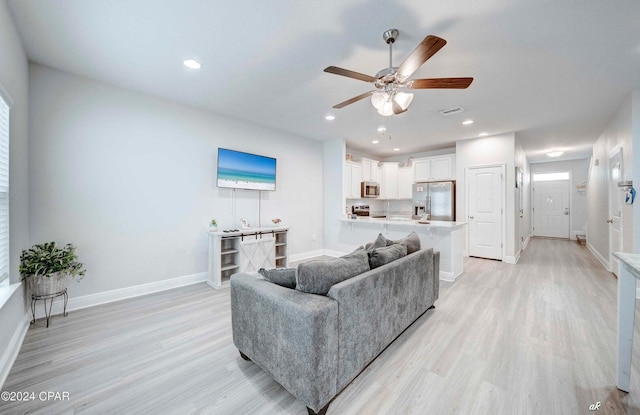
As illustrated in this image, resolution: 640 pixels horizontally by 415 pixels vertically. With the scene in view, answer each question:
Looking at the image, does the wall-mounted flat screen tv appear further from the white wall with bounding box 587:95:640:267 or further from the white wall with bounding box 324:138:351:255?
the white wall with bounding box 587:95:640:267

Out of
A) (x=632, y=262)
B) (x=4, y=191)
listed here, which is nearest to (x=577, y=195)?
(x=632, y=262)

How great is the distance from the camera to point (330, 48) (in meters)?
2.33

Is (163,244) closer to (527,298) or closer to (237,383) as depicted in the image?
(237,383)

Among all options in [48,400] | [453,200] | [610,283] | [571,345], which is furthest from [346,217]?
[48,400]

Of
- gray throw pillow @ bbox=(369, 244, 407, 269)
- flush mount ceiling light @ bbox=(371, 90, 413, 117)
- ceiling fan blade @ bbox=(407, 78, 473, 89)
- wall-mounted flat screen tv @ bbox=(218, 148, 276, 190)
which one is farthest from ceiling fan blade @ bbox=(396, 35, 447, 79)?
wall-mounted flat screen tv @ bbox=(218, 148, 276, 190)

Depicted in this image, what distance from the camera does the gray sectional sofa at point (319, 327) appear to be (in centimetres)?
141

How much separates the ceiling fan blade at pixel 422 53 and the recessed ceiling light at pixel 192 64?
2.04m

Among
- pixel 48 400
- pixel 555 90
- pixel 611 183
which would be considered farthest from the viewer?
pixel 611 183

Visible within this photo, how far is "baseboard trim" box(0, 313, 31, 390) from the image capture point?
175 cm

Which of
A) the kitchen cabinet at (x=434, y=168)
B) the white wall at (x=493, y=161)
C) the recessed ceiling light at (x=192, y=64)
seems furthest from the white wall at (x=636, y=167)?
the recessed ceiling light at (x=192, y=64)

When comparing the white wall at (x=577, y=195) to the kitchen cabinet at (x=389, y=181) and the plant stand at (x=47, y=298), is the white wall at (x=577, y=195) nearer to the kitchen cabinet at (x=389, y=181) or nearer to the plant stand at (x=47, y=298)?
the kitchen cabinet at (x=389, y=181)

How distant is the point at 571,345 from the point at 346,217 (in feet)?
12.7

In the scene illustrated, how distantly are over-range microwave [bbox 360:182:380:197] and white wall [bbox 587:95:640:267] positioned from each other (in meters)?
4.27

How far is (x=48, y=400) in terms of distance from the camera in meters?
1.58
